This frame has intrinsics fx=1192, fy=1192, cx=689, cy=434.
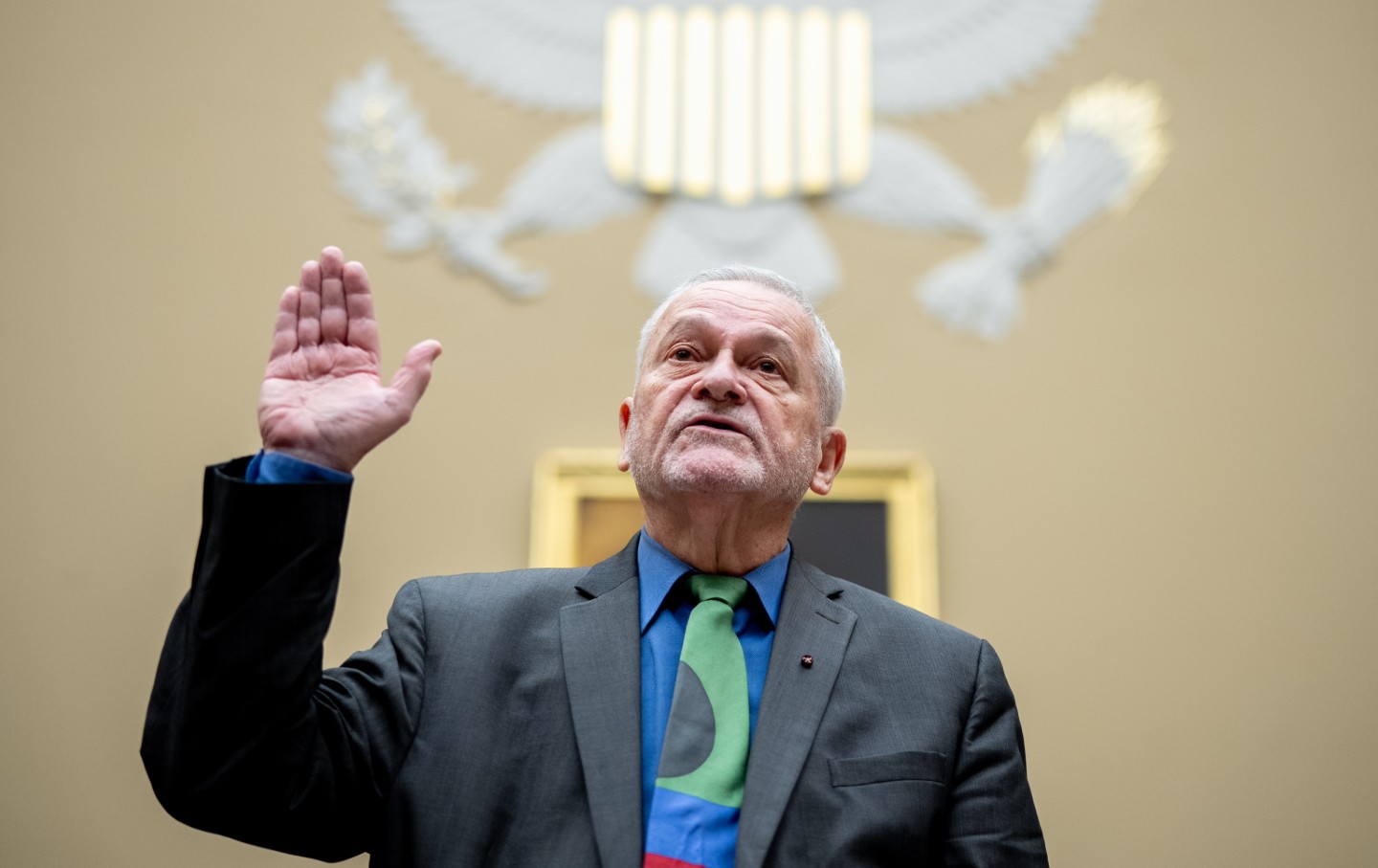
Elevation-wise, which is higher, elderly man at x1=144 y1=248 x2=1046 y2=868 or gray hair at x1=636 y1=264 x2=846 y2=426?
gray hair at x1=636 y1=264 x2=846 y2=426

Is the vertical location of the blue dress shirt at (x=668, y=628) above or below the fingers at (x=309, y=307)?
below

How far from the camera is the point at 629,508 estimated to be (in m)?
3.15

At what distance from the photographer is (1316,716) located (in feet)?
10.1

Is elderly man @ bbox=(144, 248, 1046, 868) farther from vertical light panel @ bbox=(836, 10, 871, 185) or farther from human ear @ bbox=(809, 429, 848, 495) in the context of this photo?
vertical light panel @ bbox=(836, 10, 871, 185)

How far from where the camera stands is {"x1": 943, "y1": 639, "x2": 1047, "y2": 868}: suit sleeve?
64.4 inches

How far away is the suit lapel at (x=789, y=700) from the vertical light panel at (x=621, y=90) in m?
1.87

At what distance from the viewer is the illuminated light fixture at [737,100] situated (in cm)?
347

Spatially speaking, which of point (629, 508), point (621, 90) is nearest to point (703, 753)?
point (629, 508)

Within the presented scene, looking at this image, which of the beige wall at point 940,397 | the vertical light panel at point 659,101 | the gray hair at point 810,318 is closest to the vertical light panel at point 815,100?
the beige wall at point 940,397

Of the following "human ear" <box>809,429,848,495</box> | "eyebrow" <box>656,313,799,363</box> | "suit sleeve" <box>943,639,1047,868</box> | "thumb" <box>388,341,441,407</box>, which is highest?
"eyebrow" <box>656,313,799,363</box>

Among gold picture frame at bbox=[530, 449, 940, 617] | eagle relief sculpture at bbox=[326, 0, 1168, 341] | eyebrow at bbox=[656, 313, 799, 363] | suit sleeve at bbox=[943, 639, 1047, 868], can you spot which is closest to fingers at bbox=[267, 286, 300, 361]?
eyebrow at bbox=[656, 313, 799, 363]

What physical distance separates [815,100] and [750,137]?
0.22m

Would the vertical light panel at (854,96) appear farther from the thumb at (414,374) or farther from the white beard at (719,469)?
the thumb at (414,374)

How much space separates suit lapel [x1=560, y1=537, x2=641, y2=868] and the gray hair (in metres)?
0.47
